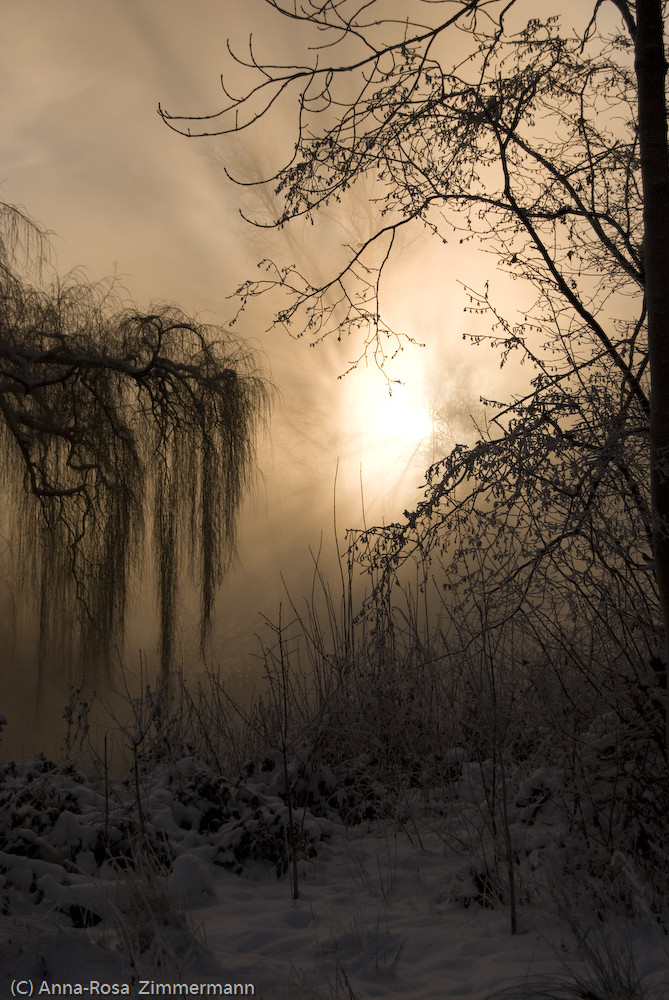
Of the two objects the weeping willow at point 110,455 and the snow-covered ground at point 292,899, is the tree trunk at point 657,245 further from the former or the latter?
the weeping willow at point 110,455

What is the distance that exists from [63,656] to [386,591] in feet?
14.3

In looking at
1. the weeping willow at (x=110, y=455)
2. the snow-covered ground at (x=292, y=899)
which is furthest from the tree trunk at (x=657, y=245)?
the weeping willow at (x=110, y=455)

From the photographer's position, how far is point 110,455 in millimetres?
6707

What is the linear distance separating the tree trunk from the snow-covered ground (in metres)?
0.73

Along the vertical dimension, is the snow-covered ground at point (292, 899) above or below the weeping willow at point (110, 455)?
below

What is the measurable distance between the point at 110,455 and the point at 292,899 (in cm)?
463

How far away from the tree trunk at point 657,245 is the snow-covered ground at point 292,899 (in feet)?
2.40

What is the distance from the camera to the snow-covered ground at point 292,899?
6.81 feet

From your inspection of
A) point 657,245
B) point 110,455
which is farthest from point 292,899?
point 110,455

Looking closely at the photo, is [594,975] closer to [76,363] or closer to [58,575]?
[58,575]

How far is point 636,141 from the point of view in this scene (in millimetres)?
3783

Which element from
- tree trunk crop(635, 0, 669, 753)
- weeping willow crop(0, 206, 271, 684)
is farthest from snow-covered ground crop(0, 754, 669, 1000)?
weeping willow crop(0, 206, 271, 684)

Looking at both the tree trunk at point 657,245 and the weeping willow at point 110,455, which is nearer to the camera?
the tree trunk at point 657,245

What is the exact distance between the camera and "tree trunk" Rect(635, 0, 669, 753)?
2.40 m
